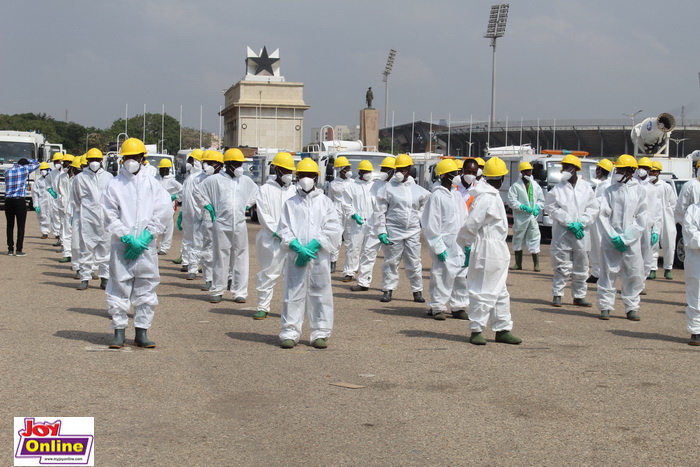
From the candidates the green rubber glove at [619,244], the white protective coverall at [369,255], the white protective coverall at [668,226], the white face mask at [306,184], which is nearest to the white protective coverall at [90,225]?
the white protective coverall at [369,255]

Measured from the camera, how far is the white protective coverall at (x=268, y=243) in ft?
36.0

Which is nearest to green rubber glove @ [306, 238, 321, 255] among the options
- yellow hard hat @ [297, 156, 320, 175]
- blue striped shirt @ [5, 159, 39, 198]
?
yellow hard hat @ [297, 156, 320, 175]

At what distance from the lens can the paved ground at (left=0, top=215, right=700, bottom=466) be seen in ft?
18.6

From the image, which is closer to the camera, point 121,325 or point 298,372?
point 298,372

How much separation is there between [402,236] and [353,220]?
3345mm

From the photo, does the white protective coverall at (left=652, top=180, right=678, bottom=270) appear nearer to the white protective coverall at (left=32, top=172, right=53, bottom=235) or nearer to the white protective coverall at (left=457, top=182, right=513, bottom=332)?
the white protective coverall at (left=457, top=182, right=513, bottom=332)

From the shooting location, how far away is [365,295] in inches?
521

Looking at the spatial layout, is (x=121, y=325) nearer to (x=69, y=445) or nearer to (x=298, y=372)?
(x=298, y=372)

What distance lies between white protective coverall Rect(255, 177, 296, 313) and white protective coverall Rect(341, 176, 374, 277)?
4028 millimetres

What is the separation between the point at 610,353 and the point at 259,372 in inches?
135

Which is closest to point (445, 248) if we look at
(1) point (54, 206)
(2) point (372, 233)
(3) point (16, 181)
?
(2) point (372, 233)

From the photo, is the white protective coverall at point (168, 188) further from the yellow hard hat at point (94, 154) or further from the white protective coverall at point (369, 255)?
the white protective coverall at point (369, 255)

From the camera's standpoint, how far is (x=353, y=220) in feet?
51.8

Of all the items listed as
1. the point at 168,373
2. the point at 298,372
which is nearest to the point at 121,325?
the point at 168,373
